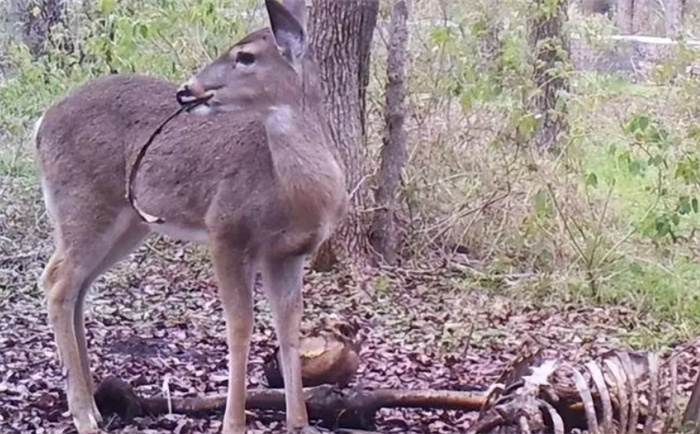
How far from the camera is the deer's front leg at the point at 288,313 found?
512 centimetres

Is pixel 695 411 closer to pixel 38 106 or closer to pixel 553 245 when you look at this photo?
pixel 553 245

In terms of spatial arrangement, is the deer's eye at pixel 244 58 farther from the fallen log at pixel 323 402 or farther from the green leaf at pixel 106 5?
the green leaf at pixel 106 5

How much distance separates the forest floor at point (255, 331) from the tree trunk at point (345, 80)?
0.26 meters

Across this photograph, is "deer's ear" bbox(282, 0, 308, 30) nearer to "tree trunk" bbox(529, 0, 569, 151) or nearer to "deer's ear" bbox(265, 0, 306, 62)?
"deer's ear" bbox(265, 0, 306, 62)

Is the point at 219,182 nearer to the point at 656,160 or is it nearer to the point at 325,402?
the point at 325,402

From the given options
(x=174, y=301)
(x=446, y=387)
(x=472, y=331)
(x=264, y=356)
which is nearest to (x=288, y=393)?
(x=446, y=387)

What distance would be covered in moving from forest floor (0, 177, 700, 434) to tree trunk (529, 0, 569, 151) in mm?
1412

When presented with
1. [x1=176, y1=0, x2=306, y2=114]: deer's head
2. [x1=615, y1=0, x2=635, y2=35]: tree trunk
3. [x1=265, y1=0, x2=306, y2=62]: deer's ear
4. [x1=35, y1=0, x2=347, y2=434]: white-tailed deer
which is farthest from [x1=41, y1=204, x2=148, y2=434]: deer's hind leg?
[x1=615, y1=0, x2=635, y2=35]: tree trunk

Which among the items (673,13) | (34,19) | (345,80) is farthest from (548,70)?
(673,13)

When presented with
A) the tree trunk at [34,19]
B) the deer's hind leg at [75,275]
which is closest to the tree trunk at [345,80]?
the deer's hind leg at [75,275]

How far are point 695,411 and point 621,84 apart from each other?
22.2 ft

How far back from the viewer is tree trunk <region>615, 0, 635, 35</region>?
64.4 feet

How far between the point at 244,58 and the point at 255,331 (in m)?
2.55

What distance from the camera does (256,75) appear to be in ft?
16.4
